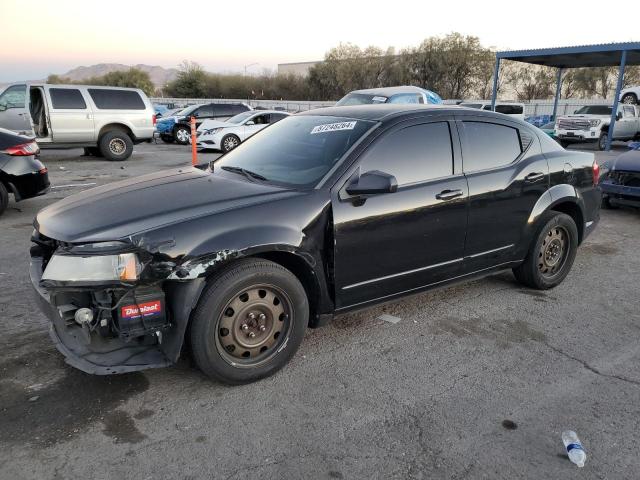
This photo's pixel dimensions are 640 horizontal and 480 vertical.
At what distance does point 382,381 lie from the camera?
3.33 meters

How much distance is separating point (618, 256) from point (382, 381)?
14.1 feet

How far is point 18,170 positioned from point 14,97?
772 cm

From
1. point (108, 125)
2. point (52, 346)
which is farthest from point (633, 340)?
point (108, 125)

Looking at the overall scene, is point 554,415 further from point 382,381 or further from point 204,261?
point 204,261

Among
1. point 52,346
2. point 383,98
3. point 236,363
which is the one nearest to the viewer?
point 236,363

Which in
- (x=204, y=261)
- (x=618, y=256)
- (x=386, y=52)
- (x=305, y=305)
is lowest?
(x=618, y=256)

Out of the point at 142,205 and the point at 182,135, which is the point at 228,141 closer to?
the point at 182,135

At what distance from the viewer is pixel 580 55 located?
21.6 m

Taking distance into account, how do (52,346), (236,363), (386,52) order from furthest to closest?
(386,52) < (52,346) < (236,363)

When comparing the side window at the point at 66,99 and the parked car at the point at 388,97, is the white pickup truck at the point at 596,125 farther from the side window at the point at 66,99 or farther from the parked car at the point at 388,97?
the side window at the point at 66,99

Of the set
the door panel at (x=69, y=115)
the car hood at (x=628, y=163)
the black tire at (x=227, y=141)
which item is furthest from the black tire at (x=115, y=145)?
the car hood at (x=628, y=163)

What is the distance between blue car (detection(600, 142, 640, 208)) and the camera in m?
7.97

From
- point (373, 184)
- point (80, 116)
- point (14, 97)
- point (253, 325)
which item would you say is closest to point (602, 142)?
point (80, 116)

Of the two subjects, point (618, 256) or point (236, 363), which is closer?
point (236, 363)
